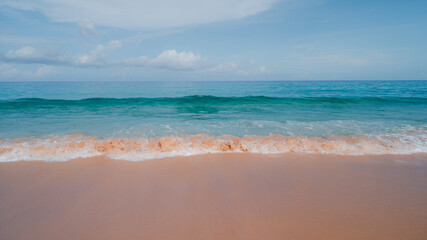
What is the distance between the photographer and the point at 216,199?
9.66ft

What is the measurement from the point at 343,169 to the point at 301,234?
7.55ft

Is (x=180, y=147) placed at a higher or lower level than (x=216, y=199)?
higher

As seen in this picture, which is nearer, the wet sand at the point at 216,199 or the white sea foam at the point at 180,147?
the wet sand at the point at 216,199

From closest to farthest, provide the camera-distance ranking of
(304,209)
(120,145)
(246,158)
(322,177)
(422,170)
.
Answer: (304,209) < (322,177) < (422,170) < (246,158) < (120,145)

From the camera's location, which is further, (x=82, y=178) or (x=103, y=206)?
(x=82, y=178)

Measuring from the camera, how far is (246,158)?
4.39 meters

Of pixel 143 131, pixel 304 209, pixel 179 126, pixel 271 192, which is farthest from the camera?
pixel 179 126

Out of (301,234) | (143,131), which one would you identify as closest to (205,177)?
(301,234)

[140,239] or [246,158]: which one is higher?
[246,158]

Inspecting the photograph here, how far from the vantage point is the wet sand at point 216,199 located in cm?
235

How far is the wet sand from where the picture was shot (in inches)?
92.5

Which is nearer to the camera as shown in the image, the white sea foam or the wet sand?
the wet sand

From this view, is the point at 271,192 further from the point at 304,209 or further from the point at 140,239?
the point at 140,239

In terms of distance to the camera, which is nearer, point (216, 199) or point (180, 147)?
point (216, 199)
